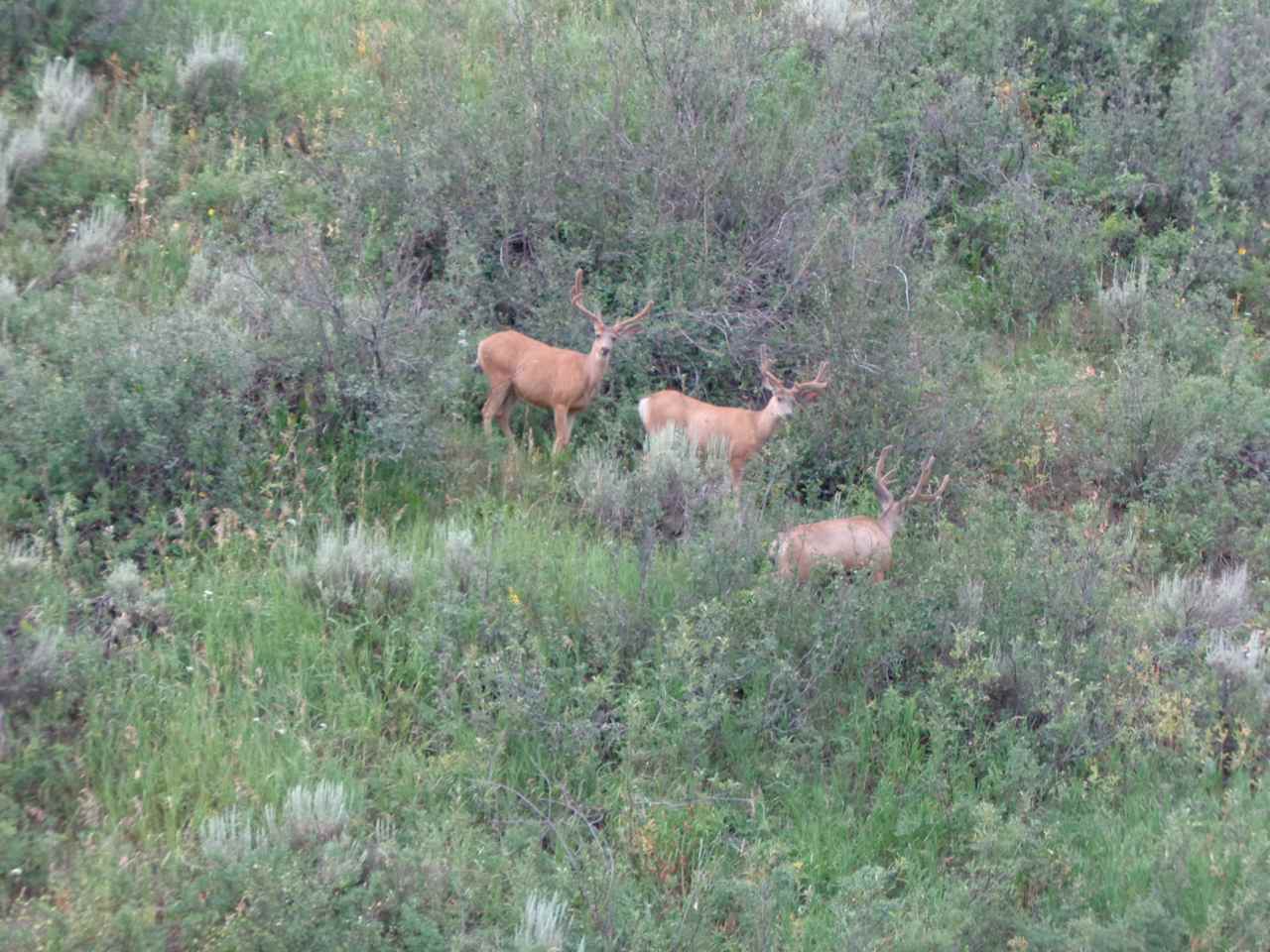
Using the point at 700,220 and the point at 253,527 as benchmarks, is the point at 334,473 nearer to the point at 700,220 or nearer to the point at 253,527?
the point at 253,527

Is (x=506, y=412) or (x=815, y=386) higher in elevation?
(x=815, y=386)

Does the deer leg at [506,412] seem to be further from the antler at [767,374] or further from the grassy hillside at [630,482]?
the antler at [767,374]

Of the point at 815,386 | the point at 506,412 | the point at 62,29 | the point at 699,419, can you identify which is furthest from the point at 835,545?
the point at 62,29

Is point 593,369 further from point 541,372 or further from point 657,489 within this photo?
point 657,489

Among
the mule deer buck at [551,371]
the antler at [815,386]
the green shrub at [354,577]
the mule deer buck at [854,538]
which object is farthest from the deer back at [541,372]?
the green shrub at [354,577]

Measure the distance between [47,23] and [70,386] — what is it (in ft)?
19.8

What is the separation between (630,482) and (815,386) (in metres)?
1.57

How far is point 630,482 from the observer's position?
8711mm

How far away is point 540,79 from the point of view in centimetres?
1163

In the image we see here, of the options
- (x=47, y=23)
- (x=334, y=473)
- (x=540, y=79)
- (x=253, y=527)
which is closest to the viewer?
(x=253, y=527)

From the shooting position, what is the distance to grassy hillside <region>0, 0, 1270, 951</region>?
6.19 m

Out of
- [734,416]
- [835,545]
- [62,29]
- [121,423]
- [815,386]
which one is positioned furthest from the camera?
[62,29]

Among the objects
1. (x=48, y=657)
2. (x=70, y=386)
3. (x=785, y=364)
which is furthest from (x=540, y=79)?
(x=48, y=657)

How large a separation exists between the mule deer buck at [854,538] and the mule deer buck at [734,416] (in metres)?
0.93
